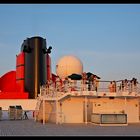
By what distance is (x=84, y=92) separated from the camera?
66.8ft

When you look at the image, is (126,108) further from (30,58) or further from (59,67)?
(30,58)

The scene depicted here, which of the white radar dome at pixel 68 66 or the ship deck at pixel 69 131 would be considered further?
the white radar dome at pixel 68 66

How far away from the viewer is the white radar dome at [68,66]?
Result: 94.8ft

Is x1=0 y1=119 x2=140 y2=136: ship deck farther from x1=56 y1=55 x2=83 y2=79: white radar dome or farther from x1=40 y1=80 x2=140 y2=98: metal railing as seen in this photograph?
x1=56 y1=55 x2=83 y2=79: white radar dome

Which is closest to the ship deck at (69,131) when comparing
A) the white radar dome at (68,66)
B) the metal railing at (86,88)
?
the metal railing at (86,88)

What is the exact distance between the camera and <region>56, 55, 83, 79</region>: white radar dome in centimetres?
2889

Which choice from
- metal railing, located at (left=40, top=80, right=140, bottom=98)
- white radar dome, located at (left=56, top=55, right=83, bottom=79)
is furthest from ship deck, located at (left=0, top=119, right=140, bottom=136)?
white radar dome, located at (left=56, top=55, right=83, bottom=79)

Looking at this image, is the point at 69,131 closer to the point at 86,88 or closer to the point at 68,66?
the point at 86,88

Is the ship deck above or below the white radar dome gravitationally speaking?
below

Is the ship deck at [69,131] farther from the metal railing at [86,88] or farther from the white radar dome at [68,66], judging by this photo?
the white radar dome at [68,66]

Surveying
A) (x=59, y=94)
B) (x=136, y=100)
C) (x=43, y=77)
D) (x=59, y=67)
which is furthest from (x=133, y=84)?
(x=43, y=77)

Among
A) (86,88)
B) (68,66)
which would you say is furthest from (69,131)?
(68,66)

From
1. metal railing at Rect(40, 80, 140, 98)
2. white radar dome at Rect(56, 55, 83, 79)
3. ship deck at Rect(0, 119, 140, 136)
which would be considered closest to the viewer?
ship deck at Rect(0, 119, 140, 136)

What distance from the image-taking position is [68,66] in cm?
2919
